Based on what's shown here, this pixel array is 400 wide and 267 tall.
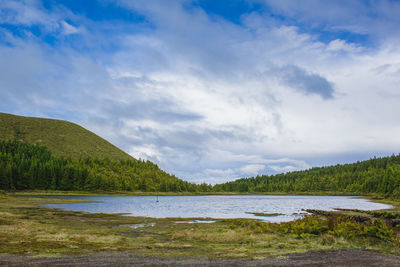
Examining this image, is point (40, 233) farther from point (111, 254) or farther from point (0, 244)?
point (111, 254)

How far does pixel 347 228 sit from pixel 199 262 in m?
19.2

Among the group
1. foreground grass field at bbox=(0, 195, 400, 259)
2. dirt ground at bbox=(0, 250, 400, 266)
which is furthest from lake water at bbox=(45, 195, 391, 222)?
dirt ground at bbox=(0, 250, 400, 266)

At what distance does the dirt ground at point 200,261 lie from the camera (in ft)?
70.5

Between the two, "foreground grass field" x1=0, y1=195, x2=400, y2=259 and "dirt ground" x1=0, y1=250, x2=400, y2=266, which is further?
"foreground grass field" x1=0, y1=195, x2=400, y2=259

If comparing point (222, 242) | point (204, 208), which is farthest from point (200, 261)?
point (204, 208)

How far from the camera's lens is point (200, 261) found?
2302cm

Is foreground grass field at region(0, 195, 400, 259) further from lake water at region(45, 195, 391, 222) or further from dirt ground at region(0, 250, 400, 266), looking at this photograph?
lake water at region(45, 195, 391, 222)

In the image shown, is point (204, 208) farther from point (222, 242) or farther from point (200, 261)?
point (200, 261)

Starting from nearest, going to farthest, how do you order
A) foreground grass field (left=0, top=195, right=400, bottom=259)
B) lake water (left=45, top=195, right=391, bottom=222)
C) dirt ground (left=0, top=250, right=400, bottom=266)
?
dirt ground (left=0, top=250, right=400, bottom=266) < foreground grass field (left=0, top=195, right=400, bottom=259) < lake water (left=45, top=195, right=391, bottom=222)

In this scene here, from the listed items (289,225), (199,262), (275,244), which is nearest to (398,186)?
(289,225)

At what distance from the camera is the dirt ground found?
70.5 ft

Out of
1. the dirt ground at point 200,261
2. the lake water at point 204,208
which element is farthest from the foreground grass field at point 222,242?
the lake water at point 204,208

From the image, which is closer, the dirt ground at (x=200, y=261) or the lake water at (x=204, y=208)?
the dirt ground at (x=200, y=261)

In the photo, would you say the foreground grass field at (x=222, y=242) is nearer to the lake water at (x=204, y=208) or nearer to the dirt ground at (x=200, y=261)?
the dirt ground at (x=200, y=261)
